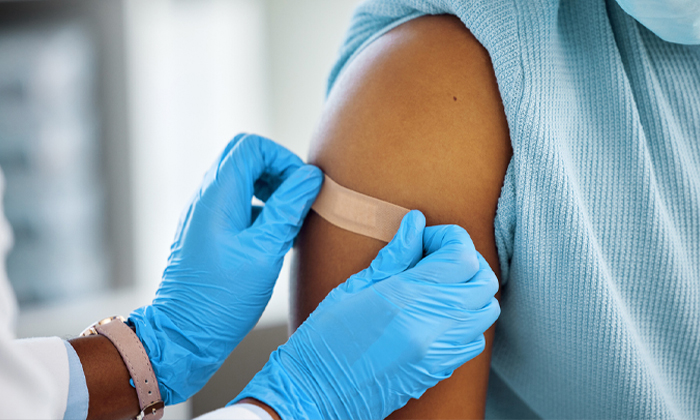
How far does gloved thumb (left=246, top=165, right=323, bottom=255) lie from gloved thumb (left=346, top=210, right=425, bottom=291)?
0.65 feet

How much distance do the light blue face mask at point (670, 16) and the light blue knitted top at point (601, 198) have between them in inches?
2.1

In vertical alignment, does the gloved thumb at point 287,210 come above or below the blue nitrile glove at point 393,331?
above

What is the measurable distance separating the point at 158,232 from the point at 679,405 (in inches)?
107

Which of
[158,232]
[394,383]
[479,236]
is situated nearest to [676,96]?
[479,236]

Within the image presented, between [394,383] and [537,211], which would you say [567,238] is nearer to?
[537,211]

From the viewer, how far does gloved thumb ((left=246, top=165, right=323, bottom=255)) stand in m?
0.80

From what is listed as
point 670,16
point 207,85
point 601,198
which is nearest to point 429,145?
point 601,198

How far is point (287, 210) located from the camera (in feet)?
2.74

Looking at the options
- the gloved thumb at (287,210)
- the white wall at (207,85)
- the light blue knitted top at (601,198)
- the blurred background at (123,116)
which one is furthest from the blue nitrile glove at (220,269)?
the white wall at (207,85)

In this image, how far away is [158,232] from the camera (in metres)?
2.78

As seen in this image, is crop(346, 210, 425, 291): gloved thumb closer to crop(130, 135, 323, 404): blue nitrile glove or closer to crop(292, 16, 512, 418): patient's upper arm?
crop(292, 16, 512, 418): patient's upper arm

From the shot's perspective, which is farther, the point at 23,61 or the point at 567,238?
the point at 23,61

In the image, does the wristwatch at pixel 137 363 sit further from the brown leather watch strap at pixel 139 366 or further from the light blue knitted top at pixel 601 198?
the light blue knitted top at pixel 601 198

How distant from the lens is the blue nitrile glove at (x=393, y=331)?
643 mm
